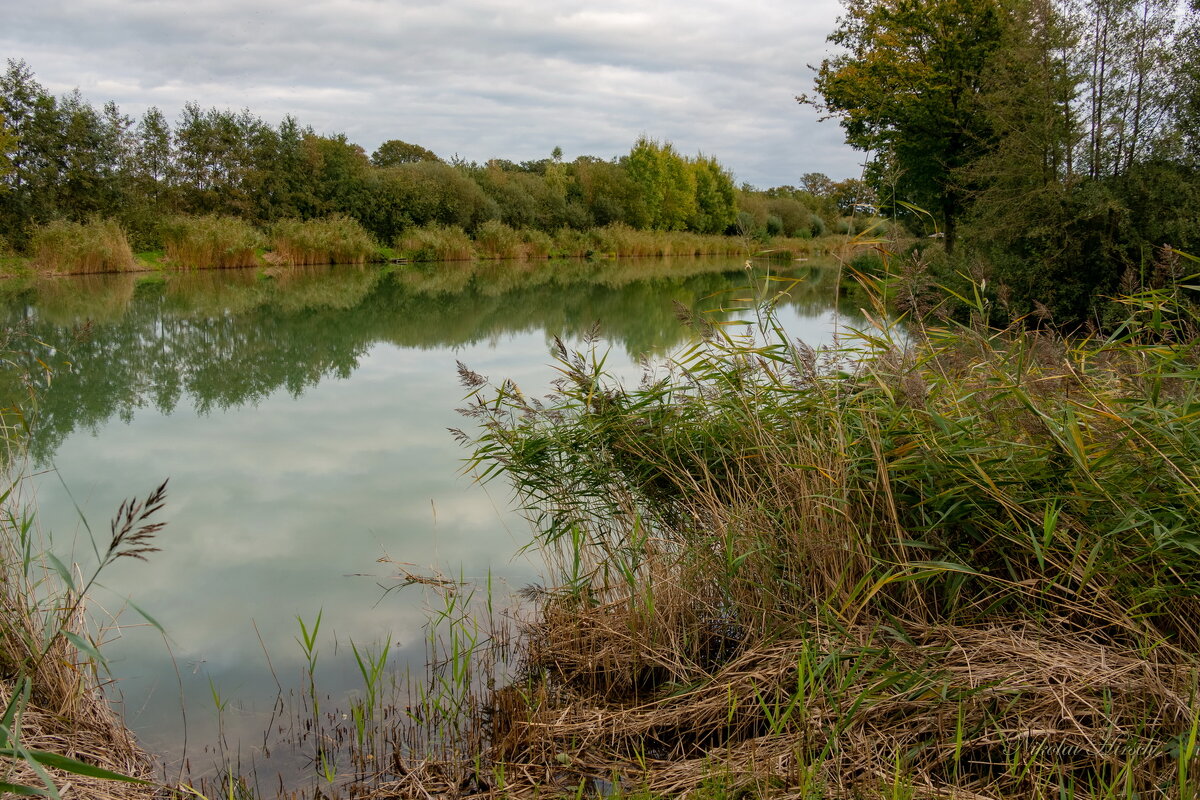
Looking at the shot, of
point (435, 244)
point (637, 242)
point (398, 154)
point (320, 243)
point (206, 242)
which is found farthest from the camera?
point (398, 154)

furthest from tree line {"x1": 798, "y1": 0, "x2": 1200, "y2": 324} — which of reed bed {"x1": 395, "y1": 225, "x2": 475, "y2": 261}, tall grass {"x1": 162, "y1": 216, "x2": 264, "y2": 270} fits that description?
reed bed {"x1": 395, "y1": 225, "x2": 475, "y2": 261}

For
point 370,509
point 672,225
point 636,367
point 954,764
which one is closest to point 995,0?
point 636,367

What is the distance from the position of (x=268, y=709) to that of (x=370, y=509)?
7.17 ft

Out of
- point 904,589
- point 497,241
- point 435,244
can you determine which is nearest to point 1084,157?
point 904,589

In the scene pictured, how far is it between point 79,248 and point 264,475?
63.4 feet

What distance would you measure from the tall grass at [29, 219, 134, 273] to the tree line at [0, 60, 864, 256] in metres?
1.69

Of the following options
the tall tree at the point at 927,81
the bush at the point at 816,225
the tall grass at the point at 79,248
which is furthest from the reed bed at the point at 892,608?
the bush at the point at 816,225

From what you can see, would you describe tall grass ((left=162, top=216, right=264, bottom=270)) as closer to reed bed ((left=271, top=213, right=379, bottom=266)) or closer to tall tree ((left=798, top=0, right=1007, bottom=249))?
reed bed ((left=271, top=213, right=379, bottom=266))

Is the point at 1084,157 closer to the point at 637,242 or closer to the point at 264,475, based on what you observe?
the point at 264,475

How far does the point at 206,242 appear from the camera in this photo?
78.9 feet

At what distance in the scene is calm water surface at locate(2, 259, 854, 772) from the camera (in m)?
3.20

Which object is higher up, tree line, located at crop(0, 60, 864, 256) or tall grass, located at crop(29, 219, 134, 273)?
tree line, located at crop(0, 60, 864, 256)

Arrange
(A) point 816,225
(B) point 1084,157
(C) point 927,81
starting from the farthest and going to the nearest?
(A) point 816,225, (C) point 927,81, (B) point 1084,157

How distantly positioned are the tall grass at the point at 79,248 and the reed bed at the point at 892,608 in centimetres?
2207
